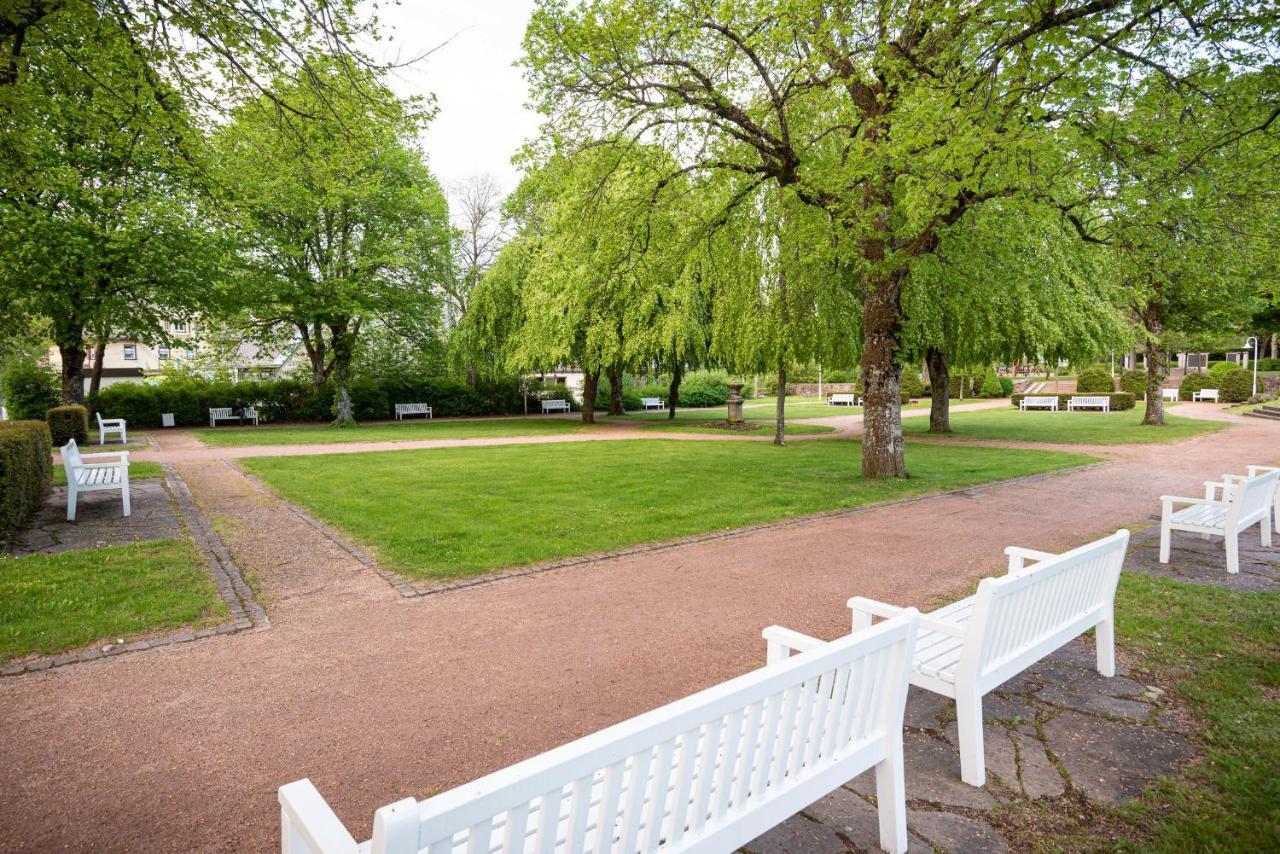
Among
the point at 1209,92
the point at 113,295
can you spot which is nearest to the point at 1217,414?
the point at 1209,92

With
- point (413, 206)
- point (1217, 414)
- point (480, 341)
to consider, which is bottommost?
point (1217, 414)

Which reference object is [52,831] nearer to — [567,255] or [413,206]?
[567,255]

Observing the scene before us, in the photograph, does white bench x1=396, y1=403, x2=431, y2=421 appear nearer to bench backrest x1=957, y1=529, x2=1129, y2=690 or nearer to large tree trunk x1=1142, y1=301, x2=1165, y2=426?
large tree trunk x1=1142, y1=301, x2=1165, y2=426

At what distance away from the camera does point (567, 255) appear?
12.4 meters

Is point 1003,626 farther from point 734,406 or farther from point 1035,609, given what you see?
point 734,406

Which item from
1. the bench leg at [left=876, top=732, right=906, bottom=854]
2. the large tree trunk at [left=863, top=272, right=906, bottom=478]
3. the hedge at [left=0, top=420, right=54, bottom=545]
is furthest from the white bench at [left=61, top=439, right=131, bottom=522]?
the large tree trunk at [left=863, top=272, right=906, bottom=478]

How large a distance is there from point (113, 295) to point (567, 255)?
50.6 feet

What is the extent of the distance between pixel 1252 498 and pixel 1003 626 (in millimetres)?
5430

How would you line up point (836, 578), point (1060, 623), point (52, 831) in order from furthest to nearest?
point (836, 578) → point (1060, 623) → point (52, 831)

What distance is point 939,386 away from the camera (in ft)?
69.3

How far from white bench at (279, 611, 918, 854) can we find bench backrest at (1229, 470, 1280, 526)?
18.9ft

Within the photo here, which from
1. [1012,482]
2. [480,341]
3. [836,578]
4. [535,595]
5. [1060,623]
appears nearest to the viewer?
[1060,623]

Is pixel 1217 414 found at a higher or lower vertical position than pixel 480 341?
lower

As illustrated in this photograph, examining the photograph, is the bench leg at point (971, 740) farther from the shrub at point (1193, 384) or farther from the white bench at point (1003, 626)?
the shrub at point (1193, 384)
